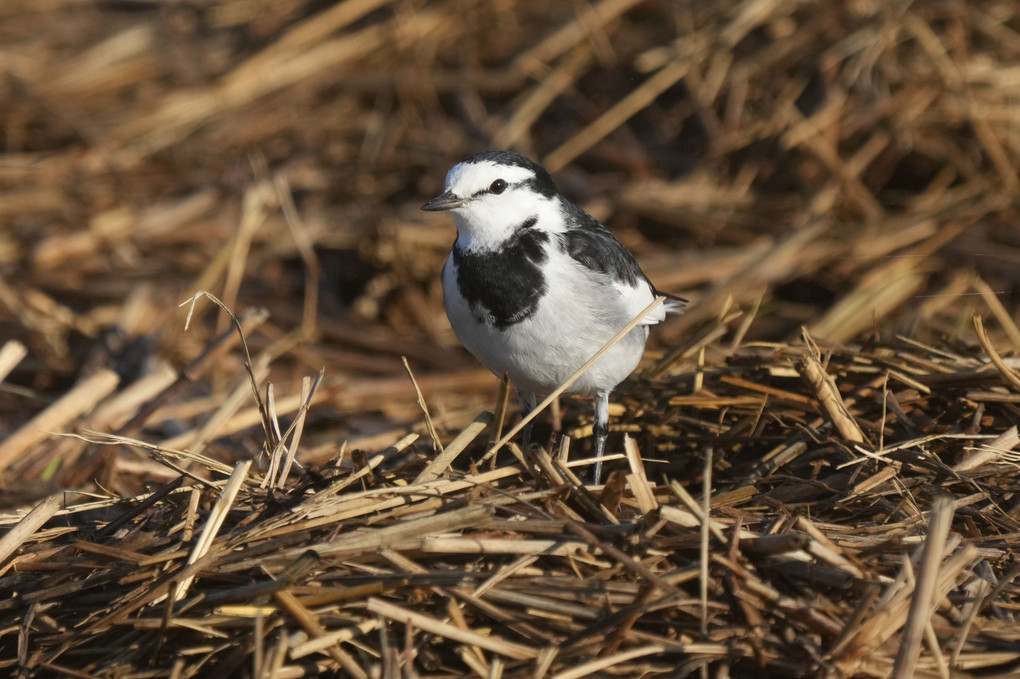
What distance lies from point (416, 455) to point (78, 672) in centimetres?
149

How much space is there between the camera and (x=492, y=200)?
4141 mm

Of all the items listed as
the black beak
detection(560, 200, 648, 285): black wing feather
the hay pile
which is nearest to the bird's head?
the black beak

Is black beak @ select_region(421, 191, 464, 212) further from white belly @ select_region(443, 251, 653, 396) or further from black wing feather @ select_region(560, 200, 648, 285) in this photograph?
black wing feather @ select_region(560, 200, 648, 285)

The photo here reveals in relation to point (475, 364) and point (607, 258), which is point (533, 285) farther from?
point (475, 364)

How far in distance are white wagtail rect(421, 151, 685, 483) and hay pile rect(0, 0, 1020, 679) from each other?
444mm

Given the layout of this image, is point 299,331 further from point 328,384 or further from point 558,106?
point 558,106

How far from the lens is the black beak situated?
408 cm

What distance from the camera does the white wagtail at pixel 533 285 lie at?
3.92 m

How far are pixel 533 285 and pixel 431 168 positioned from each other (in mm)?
3691

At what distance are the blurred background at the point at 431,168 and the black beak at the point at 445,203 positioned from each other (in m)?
1.56

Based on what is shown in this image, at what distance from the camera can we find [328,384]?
5.69 metres

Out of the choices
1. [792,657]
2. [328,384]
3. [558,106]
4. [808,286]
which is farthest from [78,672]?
[558,106]

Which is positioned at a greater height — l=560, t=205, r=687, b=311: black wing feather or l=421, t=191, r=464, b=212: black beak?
l=421, t=191, r=464, b=212: black beak

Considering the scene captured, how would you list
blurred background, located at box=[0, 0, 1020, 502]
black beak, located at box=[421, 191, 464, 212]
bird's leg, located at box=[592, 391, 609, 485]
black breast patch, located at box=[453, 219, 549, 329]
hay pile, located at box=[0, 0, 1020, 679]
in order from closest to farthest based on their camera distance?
hay pile, located at box=[0, 0, 1020, 679]
black breast patch, located at box=[453, 219, 549, 329]
black beak, located at box=[421, 191, 464, 212]
bird's leg, located at box=[592, 391, 609, 485]
blurred background, located at box=[0, 0, 1020, 502]
